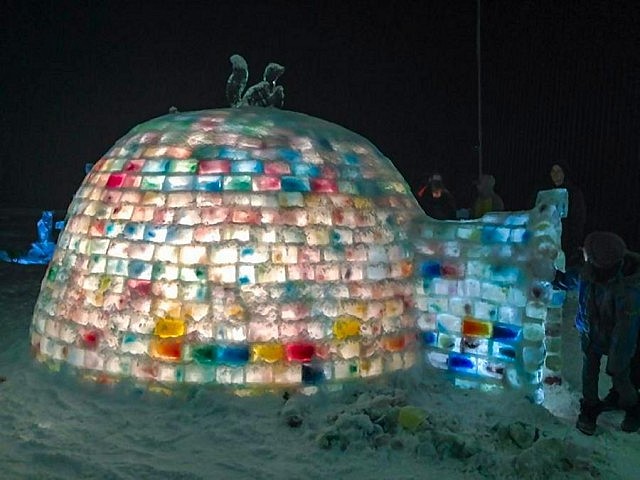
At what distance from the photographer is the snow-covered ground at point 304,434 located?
169 inches

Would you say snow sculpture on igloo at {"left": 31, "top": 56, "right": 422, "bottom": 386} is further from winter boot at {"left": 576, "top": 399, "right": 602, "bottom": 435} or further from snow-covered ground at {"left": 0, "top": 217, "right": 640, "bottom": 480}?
winter boot at {"left": 576, "top": 399, "right": 602, "bottom": 435}

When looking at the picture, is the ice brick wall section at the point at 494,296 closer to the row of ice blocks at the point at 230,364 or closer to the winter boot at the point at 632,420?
the winter boot at the point at 632,420

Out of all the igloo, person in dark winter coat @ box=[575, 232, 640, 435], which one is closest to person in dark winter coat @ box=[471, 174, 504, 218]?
the igloo

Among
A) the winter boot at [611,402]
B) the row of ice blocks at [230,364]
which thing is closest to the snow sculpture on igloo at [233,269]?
the row of ice blocks at [230,364]

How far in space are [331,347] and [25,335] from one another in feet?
13.5

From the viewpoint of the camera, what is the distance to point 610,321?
4.88 meters

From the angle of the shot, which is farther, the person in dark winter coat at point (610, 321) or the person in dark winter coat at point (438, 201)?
the person in dark winter coat at point (438, 201)

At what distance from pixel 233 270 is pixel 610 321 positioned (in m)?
2.70

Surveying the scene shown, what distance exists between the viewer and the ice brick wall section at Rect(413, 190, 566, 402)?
538cm

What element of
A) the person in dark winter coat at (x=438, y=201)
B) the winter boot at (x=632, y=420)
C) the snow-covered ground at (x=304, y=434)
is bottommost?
the winter boot at (x=632, y=420)

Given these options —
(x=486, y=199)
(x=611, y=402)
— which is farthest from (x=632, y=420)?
(x=486, y=199)

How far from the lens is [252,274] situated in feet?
17.8

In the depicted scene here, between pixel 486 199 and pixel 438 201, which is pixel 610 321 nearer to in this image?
pixel 486 199

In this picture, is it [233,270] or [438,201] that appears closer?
[233,270]
